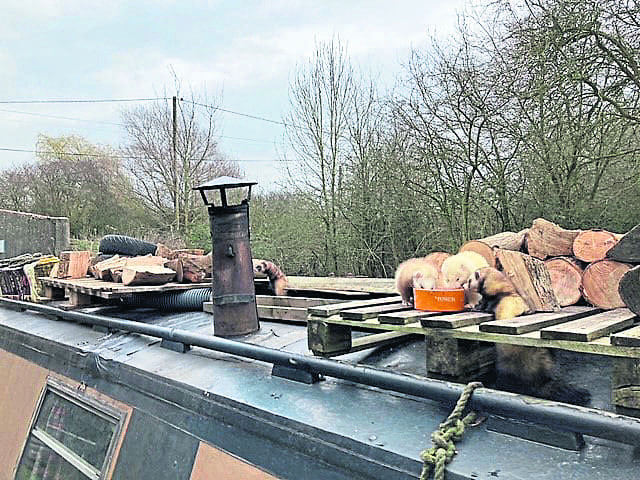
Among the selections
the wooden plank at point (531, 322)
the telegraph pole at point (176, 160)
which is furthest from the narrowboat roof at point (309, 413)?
the telegraph pole at point (176, 160)

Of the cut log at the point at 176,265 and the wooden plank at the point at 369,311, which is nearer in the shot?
the wooden plank at the point at 369,311

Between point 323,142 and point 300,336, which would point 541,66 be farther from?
point 300,336

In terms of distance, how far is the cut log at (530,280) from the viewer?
5.54ft

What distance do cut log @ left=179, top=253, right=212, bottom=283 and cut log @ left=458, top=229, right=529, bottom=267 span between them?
1927mm

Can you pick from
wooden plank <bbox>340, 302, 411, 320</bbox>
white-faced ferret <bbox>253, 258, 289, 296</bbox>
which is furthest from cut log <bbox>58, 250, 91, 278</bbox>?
wooden plank <bbox>340, 302, 411, 320</bbox>

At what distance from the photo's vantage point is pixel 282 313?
2.88 meters

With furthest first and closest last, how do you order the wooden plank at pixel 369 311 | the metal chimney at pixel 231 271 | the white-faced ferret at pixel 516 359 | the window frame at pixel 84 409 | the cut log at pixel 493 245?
the metal chimney at pixel 231 271 → the window frame at pixel 84 409 → the cut log at pixel 493 245 → the wooden plank at pixel 369 311 → the white-faced ferret at pixel 516 359

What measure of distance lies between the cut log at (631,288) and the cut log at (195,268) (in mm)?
2583

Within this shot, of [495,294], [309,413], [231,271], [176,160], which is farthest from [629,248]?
[176,160]

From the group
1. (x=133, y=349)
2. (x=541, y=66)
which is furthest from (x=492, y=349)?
(x=541, y=66)

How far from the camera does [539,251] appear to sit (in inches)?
81.0

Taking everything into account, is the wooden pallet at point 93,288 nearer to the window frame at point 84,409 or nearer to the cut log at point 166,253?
the cut log at point 166,253

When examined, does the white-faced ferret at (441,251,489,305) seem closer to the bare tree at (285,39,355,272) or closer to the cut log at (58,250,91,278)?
the cut log at (58,250,91,278)

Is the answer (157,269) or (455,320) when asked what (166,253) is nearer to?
(157,269)
